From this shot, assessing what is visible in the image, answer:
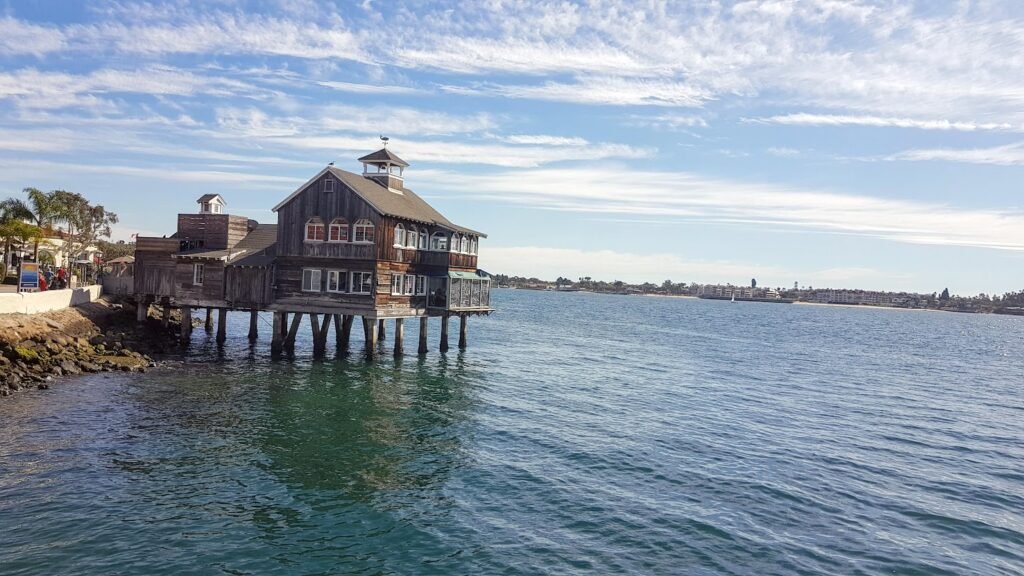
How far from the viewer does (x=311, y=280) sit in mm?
42000

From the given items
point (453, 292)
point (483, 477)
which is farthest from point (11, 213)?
point (483, 477)

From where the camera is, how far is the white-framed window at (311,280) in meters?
41.8

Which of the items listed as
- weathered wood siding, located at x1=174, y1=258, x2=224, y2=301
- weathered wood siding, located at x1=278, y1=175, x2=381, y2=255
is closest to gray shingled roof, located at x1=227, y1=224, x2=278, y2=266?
weathered wood siding, located at x1=174, y1=258, x2=224, y2=301

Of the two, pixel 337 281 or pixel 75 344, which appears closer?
pixel 75 344

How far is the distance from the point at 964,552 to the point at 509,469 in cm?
1332

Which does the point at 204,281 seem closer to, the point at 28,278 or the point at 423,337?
the point at 28,278

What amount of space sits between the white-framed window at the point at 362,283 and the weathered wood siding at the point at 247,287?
19.4ft

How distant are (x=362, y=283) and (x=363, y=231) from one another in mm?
3180

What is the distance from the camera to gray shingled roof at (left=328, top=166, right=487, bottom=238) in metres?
40.6

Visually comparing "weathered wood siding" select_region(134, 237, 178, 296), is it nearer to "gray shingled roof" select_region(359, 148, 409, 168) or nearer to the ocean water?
the ocean water

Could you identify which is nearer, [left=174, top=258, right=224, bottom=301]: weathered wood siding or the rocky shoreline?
→ the rocky shoreline

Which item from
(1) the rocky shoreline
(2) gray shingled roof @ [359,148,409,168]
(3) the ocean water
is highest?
(2) gray shingled roof @ [359,148,409,168]

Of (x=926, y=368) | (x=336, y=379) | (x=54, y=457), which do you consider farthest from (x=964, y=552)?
(x=926, y=368)

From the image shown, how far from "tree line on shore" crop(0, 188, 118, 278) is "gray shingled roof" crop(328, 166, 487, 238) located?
31573 millimetres
